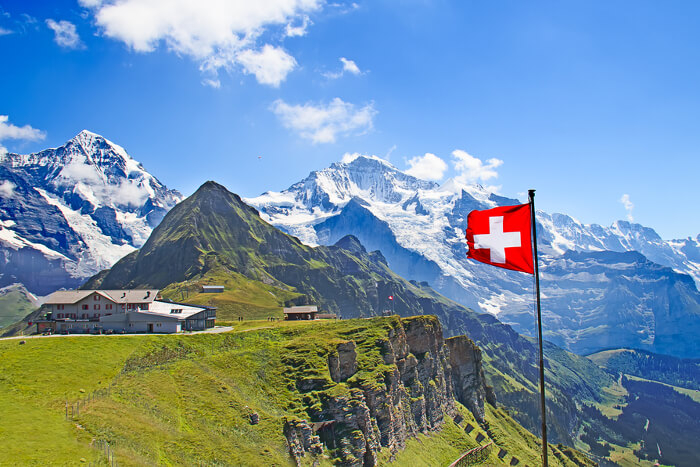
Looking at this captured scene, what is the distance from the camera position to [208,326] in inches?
6186

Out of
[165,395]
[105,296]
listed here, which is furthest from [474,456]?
[105,296]

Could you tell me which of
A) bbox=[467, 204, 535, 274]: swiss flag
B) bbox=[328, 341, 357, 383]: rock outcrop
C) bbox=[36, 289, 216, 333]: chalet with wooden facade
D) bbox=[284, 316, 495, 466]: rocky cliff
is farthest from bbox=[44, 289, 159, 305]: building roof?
bbox=[467, 204, 535, 274]: swiss flag

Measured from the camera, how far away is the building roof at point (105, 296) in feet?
443

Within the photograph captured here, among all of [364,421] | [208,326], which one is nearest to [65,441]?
[364,421]

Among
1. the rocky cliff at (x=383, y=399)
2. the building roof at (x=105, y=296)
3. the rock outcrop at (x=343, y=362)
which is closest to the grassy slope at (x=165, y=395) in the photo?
the rock outcrop at (x=343, y=362)

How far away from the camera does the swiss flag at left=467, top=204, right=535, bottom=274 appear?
37.0 m

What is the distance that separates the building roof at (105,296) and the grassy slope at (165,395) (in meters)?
31.2

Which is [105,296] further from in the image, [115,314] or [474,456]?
[474,456]

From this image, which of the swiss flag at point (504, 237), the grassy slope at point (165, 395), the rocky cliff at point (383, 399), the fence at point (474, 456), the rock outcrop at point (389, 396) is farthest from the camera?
the fence at point (474, 456)

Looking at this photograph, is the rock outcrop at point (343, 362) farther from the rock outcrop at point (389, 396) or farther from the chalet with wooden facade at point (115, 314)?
the chalet with wooden facade at point (115, 314)

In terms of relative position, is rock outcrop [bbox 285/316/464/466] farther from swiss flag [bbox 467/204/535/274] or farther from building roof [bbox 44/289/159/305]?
swiss flag [bbox 467/204/535/274]

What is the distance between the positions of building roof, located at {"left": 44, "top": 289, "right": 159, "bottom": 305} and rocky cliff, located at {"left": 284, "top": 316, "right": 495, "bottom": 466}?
196ft

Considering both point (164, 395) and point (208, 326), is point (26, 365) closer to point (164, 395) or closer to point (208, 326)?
point (164, 395)

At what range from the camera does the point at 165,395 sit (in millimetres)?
84312
